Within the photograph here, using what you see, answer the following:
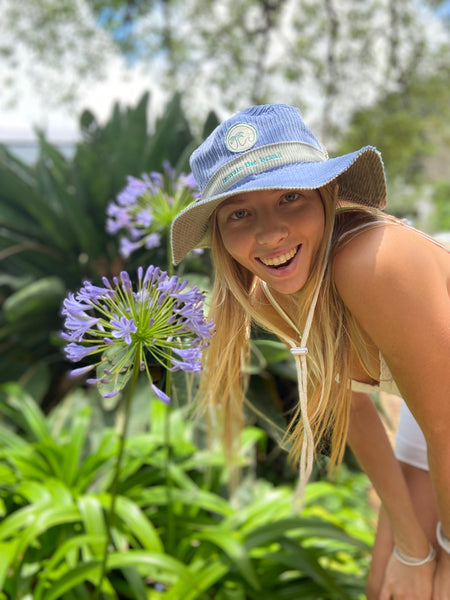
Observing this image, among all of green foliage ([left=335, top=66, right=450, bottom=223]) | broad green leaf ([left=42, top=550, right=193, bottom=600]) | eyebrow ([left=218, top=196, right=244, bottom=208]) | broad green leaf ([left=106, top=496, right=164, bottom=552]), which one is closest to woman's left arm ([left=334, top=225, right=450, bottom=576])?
eyebrow ([left=218, top=196, right=244, bottom=208])

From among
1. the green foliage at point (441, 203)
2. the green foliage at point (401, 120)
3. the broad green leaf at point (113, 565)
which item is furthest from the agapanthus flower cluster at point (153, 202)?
the green foliage at point (441, 203)

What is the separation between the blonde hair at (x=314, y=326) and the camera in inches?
49.7

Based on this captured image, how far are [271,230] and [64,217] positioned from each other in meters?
3.35

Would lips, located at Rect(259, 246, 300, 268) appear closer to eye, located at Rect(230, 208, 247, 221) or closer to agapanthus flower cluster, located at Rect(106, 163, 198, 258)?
eye, located at Rect(230, 208, 247, 221)

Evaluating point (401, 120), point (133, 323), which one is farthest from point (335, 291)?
point (401, 120)

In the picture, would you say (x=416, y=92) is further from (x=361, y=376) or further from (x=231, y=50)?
(x=361, y=376)

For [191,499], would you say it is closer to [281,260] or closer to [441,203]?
[281,260]

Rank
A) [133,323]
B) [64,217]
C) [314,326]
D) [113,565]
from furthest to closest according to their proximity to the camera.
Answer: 1. [64,217]
2. [113,565]
3. [314,326]
4. [133,323]

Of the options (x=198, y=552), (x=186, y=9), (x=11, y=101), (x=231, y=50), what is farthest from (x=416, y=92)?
(x=198, y=552)

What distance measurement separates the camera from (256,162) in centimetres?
116

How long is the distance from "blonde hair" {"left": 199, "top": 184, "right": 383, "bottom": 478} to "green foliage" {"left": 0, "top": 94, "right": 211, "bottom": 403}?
2.57 metres

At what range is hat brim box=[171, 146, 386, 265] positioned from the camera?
1.11 meters

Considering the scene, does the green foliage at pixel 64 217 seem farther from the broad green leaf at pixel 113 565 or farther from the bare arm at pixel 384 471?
the bare arm at pixel 384 471

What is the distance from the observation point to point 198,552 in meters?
2.40
